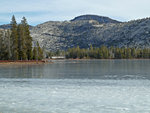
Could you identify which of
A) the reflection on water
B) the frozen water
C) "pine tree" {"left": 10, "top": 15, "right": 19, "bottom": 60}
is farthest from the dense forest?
the frozen water

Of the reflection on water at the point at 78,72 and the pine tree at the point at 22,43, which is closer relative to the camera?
the reflection on water at the point at 78,72

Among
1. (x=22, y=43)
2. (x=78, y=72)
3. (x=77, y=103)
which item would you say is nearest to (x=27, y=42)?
(x=22, y=43)

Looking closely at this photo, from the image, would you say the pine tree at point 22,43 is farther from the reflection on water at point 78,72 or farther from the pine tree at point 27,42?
the reflection on water at point 78,72

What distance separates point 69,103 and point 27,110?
3.51 meters

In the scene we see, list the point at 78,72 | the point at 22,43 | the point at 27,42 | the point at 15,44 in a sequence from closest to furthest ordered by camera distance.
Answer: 1. the point at 78,72
2. the point at 15,44
3. the point at 22,43
4. the point at 27,42

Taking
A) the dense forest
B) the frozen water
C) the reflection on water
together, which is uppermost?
the dense forest

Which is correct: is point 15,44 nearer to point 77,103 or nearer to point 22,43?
point 22,43

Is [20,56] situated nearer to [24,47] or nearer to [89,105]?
[24,47]

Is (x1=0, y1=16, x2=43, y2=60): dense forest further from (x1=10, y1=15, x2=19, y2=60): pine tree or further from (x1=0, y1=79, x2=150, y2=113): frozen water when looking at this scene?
(x1=0, y1=79, x2=150, y2=113): frozen water

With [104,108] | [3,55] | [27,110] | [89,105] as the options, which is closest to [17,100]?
[27,110]

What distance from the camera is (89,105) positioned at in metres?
18.0

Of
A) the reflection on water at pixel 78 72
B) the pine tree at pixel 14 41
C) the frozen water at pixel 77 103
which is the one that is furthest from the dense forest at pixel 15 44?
the frozen water at pixel 77 103

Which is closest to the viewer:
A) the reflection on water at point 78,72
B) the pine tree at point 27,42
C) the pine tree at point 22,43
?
the reflection on water at point 78,72

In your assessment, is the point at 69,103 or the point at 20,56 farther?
the point at 20,56
